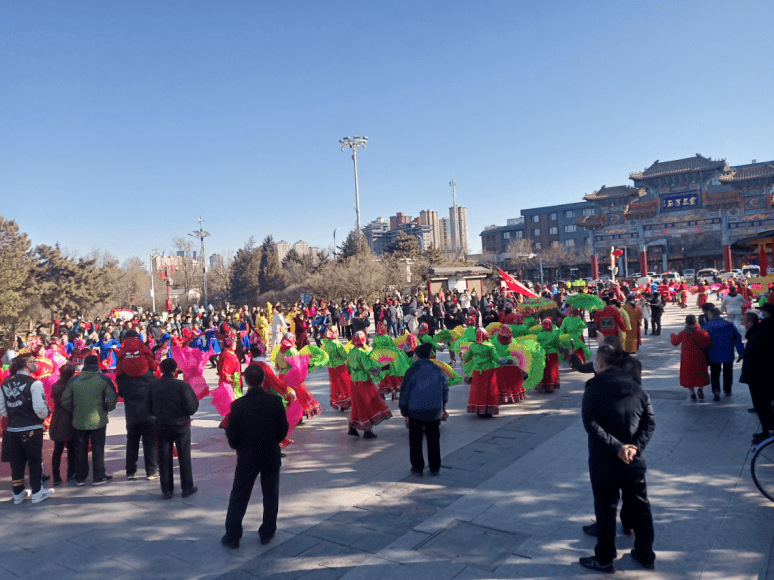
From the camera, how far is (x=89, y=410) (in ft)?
20.9

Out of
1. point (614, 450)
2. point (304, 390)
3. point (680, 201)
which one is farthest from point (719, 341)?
point (680, 201)

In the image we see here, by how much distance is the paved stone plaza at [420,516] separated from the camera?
422 cm

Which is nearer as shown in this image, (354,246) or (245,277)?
(354,246)

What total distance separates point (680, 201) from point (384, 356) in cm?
4566

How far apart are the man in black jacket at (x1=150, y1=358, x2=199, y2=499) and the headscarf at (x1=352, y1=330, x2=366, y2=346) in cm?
285

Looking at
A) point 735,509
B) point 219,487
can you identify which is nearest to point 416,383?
point 219,487

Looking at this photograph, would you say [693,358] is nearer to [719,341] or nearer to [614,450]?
[719,341]

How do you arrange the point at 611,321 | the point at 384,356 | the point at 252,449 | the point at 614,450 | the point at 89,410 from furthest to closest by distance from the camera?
the point at 611,321
the point at 384,356
the point at 89,410
the point at 252,449
the point at 614,450

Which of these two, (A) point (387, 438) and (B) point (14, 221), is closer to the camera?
(A) point (387, 438)

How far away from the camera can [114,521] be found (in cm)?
541

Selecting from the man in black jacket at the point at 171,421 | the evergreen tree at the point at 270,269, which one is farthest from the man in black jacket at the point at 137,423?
the evergreen tree at the point at 270,269

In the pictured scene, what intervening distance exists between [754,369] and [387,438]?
464 centimetres

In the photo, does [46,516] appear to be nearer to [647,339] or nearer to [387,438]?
[387,438]

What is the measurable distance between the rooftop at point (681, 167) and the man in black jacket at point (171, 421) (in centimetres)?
4940
